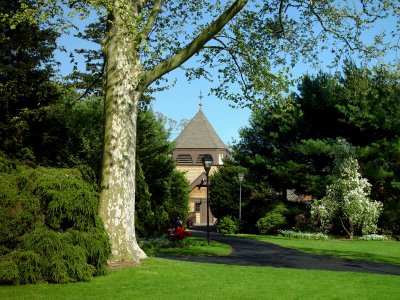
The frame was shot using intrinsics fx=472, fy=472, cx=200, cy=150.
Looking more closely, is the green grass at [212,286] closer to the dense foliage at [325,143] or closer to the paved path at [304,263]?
the paved path at [304,263]

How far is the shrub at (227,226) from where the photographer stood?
3700cm

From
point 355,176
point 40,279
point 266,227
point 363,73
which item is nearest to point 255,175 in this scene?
point 266,227

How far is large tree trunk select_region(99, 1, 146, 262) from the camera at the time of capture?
11.5m

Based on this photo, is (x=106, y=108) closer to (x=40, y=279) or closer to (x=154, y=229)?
(x=40, y=279)

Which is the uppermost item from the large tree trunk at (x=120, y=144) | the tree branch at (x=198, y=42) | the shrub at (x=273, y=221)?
the tree branch at (x=198, y=42)

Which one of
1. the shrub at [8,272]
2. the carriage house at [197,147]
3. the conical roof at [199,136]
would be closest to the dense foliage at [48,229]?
the shrub at [8,272]

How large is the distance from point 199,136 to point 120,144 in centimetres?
5659

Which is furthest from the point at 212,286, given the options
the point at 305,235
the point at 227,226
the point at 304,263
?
the point at 227,226

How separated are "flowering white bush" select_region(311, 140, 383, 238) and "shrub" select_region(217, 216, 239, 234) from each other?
6.96m

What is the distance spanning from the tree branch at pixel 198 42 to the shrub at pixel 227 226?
25913 mm

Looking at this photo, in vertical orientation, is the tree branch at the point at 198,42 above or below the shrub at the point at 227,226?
above

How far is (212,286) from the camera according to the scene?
369 inches

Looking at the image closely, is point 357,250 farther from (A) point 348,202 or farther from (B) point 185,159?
(B) point 185,159

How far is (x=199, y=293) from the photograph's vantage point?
8719 mm
